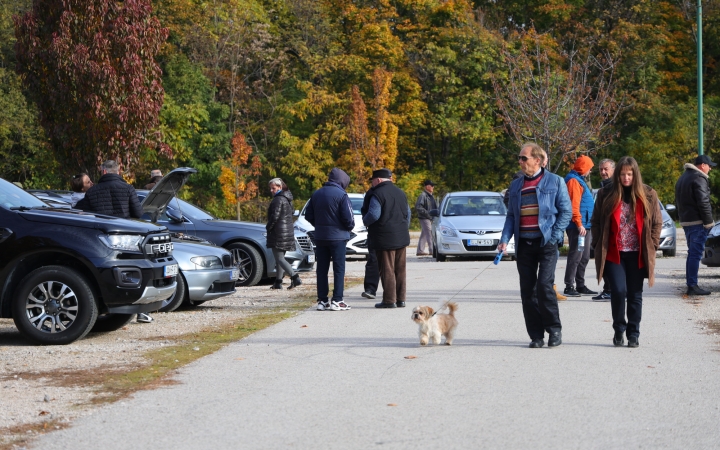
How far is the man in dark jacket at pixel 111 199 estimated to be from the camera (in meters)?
12.6

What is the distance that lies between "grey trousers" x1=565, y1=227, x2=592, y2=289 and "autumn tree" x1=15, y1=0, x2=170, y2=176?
44.6 feet

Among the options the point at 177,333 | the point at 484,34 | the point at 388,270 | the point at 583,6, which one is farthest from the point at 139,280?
the point at 583,6

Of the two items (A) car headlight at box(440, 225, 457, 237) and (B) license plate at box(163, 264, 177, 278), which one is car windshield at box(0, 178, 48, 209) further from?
(A) car headlight at box(440, 225, 457, 237)

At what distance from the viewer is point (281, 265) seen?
16.7 metres

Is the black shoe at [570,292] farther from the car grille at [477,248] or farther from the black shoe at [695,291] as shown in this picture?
the car grille at [477,248]

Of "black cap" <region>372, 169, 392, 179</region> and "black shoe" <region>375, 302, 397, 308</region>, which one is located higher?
"black cap" <region>372, 169, 392, 179</region>

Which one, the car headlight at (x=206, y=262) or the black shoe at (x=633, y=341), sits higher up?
the car headlight at (x=206, y=262)

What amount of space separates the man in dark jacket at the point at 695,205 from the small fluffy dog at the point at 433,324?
18.3 ft

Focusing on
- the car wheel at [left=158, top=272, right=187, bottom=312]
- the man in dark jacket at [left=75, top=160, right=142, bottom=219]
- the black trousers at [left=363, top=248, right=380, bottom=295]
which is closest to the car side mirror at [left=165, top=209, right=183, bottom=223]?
the black trousers at [left=363, top=248, right=380, bottom=295]

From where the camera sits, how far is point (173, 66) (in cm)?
4900

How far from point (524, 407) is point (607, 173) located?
291 inches

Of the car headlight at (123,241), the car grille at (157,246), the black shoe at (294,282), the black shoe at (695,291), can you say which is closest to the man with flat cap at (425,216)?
the black shoe at (294,282)

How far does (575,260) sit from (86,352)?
7.22m

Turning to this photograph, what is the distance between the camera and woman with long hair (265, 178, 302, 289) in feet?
54.0
